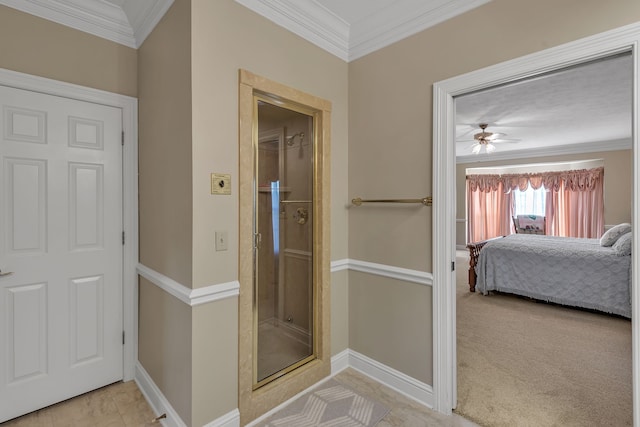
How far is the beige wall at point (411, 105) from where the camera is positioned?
1626 millimetres

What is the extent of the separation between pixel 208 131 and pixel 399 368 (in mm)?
2041

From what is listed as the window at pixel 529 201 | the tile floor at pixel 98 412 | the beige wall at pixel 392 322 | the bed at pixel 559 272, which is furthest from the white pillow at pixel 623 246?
the tile floor at pixel 98 412

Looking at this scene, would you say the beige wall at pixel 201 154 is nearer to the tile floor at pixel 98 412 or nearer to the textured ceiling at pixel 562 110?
the tile floor at pixel 98 412

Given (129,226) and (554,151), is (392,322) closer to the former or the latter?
(129,226)

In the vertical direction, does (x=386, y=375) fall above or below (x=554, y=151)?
below

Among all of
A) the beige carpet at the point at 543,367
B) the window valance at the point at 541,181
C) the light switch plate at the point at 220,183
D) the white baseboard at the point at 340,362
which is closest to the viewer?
the light switch plate at the point at 220,183

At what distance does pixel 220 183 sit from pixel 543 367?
2.99m

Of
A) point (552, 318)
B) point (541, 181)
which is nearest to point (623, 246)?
point (552, 318)

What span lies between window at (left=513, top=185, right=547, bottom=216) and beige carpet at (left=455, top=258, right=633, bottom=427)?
473cm

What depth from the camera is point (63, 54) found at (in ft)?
6.78

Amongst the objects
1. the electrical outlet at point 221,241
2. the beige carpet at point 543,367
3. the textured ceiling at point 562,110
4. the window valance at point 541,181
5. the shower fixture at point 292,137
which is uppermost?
the textured ceiling at point 562,110

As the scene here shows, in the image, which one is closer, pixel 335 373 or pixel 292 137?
pixel 292 137

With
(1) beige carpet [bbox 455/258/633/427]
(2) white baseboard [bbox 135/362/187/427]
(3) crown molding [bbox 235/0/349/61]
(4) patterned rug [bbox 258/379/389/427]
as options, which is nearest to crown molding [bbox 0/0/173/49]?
(3) crown molding [bbox 235/0/349/61]

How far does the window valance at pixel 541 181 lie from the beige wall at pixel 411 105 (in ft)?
23.2
